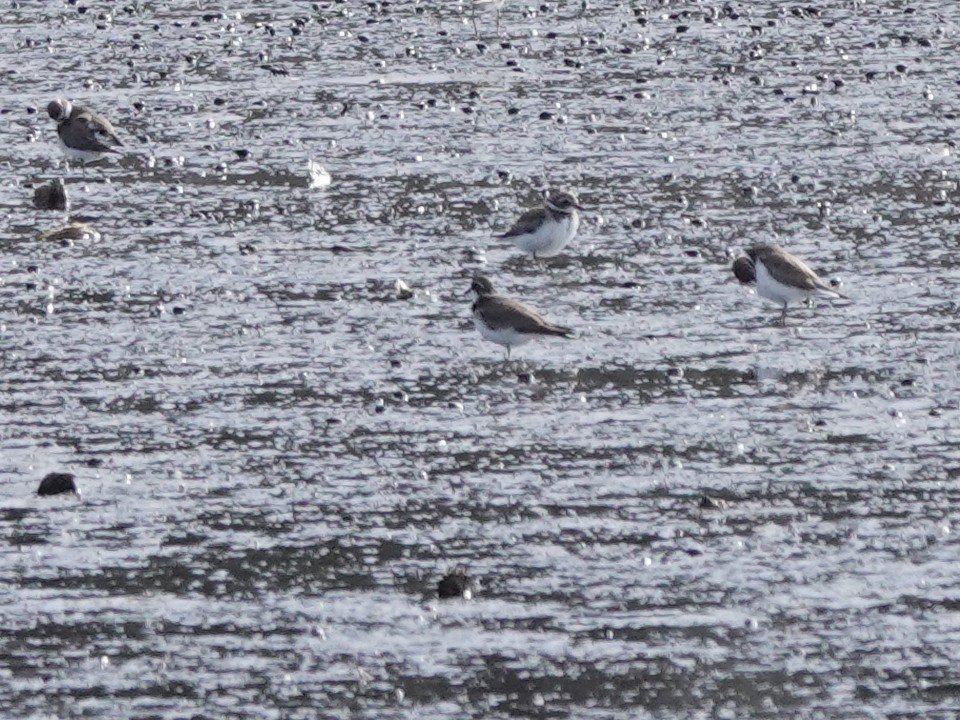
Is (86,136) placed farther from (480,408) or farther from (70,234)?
(480,408)

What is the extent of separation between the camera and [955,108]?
20.7m

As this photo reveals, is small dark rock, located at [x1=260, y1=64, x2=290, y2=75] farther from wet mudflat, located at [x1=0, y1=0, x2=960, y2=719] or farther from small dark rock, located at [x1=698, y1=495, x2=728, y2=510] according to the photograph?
small dark rock, located at [x1=698, y1=495, x2=728, y2=510]

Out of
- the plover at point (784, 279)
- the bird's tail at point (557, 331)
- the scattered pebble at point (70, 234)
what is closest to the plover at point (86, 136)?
→ the scattered pebble at point (70, 234)

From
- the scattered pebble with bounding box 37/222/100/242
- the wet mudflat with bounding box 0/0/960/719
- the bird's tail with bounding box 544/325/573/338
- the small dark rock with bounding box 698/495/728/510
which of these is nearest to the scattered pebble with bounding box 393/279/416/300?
the wet mudflat with bounding box 0/0/960/719

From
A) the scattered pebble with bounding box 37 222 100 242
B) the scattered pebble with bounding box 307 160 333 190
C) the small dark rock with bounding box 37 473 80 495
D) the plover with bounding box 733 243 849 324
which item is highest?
the plover with bounding box 733 243 849 324

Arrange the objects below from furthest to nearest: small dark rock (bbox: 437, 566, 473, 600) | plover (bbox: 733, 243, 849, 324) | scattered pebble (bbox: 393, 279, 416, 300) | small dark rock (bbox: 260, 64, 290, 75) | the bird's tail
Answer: small dark rock (bbox: 260, 64, 290, 75)
scattered pebble (bbox: 393, 279, 416, 300)
plover (bbox: 733, 243, 849, 324)
the bird's tail
small dark rock (bbox: 437, 566, 473, 600)

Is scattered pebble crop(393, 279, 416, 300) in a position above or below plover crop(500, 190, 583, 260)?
below

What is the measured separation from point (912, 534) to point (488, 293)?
4.57 metres

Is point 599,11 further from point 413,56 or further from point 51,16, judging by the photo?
point 51,16

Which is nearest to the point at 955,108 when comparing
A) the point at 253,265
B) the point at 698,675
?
the point at 253,265

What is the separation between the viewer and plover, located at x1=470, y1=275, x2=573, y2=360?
41.9ft

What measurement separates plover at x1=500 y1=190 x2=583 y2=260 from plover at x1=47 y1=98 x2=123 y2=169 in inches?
192

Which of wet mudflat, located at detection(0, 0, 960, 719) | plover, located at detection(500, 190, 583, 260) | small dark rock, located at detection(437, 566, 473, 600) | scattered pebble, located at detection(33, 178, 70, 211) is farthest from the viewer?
scattered pebble, located at detection(33, 178, 70, 211)

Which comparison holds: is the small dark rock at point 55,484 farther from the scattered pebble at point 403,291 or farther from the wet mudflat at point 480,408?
the scattered pebble at point 403,291
